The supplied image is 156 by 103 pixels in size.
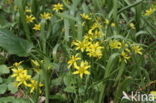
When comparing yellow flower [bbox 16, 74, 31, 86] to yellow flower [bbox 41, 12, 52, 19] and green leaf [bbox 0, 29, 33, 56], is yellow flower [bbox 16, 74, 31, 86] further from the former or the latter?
yellow flower [bbox 41, 12, 52, 19]

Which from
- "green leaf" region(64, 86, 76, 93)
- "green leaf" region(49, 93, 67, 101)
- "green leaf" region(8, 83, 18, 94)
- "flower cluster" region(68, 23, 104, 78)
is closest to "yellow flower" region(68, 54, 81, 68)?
"flower cluster" region(68, 23, 104, 78)

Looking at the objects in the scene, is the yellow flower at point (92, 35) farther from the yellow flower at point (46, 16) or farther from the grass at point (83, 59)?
the yellow flower at point (46, 16)

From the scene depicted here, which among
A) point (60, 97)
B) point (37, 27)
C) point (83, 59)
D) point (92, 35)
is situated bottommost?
point (60, 97)

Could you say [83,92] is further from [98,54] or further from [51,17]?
[51,17]

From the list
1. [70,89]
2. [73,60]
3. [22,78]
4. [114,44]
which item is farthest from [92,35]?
[22,78]

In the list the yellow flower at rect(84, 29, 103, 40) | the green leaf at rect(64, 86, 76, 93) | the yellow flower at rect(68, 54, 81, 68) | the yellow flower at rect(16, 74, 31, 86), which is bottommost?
the green leaf at rect(64, 86, 76, 93)

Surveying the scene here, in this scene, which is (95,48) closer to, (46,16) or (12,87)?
(12,87)
